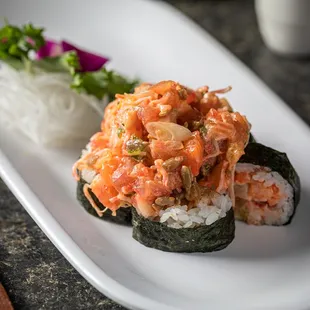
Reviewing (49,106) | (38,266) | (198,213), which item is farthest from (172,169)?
(49,106)

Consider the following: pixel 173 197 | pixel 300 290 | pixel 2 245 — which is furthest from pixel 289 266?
pixel 2 245

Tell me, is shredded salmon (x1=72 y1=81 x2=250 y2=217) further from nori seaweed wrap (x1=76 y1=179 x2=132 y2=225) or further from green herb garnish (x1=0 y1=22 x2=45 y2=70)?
green herb garnish (x1=0 y1=22 x2=45 y2=70)

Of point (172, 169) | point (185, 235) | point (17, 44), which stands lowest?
point (185, 235)

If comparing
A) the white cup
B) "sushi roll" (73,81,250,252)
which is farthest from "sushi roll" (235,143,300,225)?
the white cup

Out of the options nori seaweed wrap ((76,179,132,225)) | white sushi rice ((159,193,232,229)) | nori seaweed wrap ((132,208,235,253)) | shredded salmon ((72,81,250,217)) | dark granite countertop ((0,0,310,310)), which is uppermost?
shredded salmon ((72,81,250,217))

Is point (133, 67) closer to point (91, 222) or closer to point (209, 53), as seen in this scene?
point (209, 53)

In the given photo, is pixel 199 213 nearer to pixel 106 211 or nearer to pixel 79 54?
pixel 106 211
